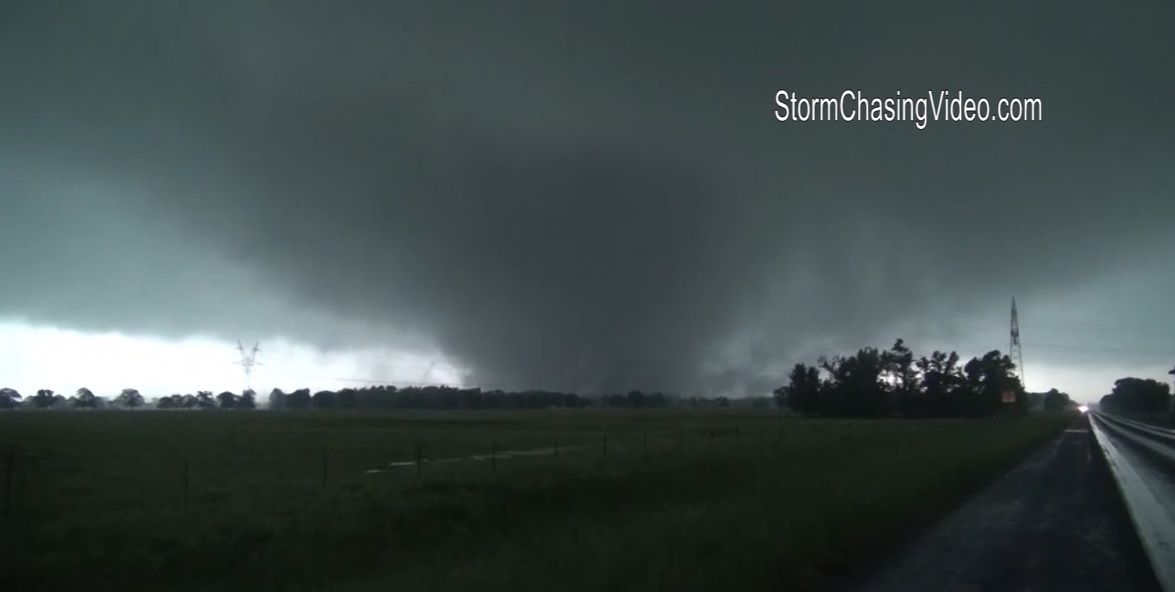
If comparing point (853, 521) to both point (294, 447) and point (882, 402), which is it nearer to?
point (294, 447)

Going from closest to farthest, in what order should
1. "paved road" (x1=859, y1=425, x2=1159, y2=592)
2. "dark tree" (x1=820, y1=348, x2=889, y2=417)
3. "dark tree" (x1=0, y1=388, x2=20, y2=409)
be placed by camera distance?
"paved road" (x1=859, y1=425, x2=1159, y2=592)
"dark tree" (x1=0, y1=388, x2=20, y2=409)
"dark tree" (x1=820, y1=348, x2=889, y2=417)

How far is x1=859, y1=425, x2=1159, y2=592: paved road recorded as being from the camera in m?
15.1

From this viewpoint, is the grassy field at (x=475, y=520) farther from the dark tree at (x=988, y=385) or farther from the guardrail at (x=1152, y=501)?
the dark tree at (x=988, y=385)

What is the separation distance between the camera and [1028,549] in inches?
734

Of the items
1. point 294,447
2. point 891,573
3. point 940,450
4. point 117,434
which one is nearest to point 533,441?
point 294,447

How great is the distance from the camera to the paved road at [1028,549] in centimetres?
1508

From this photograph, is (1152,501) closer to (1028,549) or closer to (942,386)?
(1028,549)

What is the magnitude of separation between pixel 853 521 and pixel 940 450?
90.6ft

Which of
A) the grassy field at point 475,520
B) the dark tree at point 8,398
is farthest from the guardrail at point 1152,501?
the dark tree at point 8,398

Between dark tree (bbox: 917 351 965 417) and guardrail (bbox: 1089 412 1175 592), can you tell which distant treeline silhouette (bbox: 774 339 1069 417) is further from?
guardrail (bbox: 1089 412 1175 592)

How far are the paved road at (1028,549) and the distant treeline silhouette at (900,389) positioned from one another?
13783 cm

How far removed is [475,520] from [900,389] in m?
158

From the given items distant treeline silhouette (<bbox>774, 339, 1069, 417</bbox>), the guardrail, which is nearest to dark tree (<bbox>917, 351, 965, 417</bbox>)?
distant treeline silhouette (<bbox>774, 339, 1069, 417</bbox>)

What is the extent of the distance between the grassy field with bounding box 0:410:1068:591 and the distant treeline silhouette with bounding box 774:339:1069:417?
407ft
